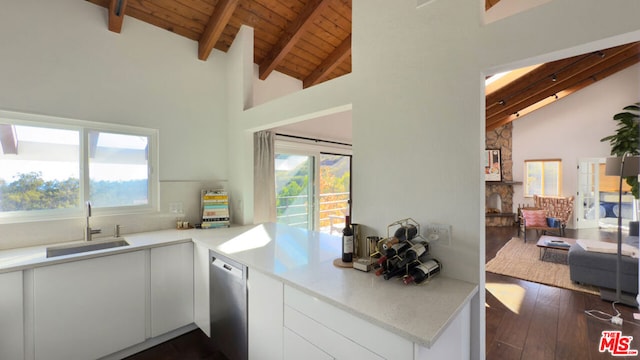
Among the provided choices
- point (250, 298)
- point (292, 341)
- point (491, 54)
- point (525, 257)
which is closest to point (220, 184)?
point (250, 298)

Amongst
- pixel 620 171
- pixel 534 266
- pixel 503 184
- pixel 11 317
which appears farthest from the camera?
pixel 503 184

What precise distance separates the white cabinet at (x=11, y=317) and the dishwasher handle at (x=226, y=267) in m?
1.10

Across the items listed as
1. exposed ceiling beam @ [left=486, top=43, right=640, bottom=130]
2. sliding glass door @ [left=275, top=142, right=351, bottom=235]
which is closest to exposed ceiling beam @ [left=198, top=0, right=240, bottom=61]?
sliding glass door @ [left=275, top=142, right=351, bottom=235]

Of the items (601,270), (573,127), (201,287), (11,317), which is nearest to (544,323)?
(601,270)

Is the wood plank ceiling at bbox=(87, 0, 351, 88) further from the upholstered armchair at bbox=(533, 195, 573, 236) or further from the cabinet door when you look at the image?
the upholstered armchair at bbox=(533, 195, 573, 236)

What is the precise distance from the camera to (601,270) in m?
3.10

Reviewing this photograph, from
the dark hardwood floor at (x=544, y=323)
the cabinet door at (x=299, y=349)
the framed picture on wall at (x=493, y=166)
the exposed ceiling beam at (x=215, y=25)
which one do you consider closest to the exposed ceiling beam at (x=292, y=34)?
the exposed ceiling beam at (x=215, y=25)

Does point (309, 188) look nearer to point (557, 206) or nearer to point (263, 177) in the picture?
point (263, 177)

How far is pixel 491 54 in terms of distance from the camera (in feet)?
4.15

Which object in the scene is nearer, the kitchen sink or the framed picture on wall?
the kitchen sink

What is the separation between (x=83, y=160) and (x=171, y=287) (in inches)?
54.2

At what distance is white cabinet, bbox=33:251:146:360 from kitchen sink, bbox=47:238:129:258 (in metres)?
0.37

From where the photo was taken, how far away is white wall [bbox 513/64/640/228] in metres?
6.30

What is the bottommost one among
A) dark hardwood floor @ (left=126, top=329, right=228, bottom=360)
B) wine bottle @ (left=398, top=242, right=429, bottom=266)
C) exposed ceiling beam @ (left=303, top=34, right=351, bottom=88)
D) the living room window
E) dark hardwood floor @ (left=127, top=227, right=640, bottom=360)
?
dark hardwood floor @ (left=126, top=329, right=228, bottom=360)
